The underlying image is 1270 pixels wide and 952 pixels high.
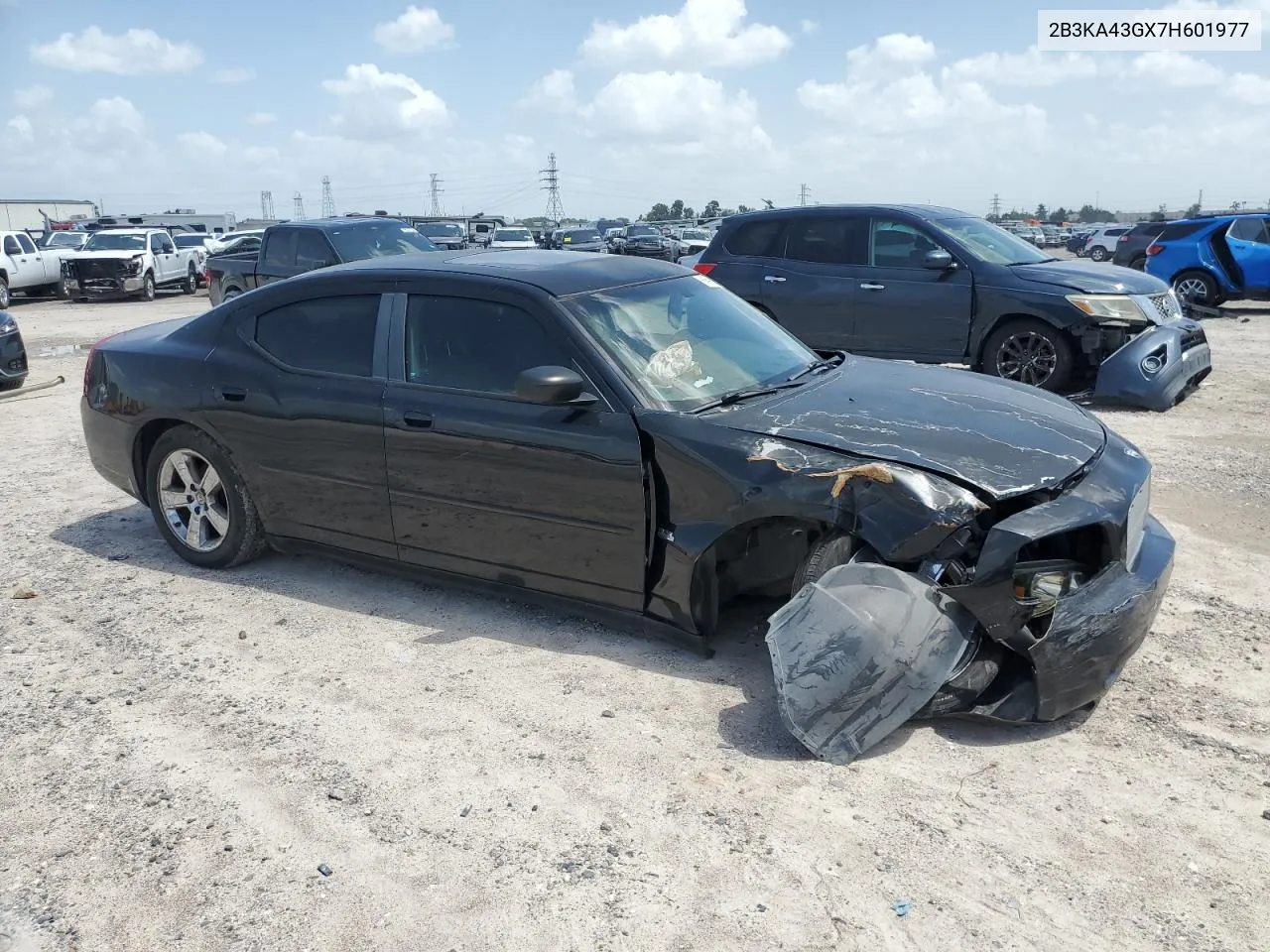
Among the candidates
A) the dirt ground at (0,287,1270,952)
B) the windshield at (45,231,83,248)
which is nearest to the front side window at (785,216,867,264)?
the dirt ground at (0,287,1270,952)

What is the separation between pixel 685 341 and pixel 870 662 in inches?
69.8

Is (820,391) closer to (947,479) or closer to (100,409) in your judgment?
(947,479)

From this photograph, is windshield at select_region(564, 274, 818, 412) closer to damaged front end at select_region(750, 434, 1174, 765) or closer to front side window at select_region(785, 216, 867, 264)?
damaged front end at select_region(750, 434, 1174, 765)

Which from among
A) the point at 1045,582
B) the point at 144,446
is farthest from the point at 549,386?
the point at 144,446

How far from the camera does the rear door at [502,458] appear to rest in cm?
417

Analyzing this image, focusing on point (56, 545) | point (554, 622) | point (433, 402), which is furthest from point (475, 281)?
point (56, 545)

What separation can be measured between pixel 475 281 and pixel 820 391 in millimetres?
1598

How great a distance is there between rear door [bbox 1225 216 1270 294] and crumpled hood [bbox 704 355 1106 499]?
14.7m

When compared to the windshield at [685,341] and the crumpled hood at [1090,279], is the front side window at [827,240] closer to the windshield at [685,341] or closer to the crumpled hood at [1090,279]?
the crumpled hood at [1090,279]

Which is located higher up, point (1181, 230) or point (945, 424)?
point (1181, 230)

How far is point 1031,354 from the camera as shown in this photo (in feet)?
30.6

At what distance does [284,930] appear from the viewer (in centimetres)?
275

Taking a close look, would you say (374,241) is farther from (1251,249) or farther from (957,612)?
(1251,249)

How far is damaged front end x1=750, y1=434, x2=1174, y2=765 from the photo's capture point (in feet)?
11.3
